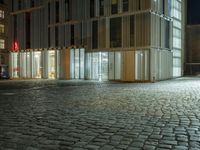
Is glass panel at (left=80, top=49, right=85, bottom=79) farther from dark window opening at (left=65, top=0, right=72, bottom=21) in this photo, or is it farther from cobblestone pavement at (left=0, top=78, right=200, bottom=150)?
cobblestone pavement at (left=0, top=78, right=200, bottom=150)

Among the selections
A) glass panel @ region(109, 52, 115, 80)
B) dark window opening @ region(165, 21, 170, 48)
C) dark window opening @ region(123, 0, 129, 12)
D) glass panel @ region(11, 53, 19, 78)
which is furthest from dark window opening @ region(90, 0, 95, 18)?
glass panel @ region(11, 53, 19, 78)

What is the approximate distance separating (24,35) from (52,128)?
31.8m

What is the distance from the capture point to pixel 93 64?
31.7m

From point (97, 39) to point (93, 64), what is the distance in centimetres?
246

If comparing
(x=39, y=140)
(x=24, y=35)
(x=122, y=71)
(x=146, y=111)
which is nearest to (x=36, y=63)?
(x=24, y=35)

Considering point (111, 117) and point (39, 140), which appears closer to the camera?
point (39, 140)

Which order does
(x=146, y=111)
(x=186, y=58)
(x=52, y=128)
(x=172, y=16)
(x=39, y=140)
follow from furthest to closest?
(x=186, y=58), (x=172, y=16), (x=146, y=111), (x=52, y=128), (x=39, y=140)

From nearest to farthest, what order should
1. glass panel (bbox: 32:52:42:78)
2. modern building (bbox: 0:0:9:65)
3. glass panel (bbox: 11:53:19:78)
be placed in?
glass panel (bbox: 32:52:42:78) < glass panel (bbox: 11:53:19:78) < modern building (bbox: 0:0:9:65)

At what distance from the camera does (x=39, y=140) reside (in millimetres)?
6234

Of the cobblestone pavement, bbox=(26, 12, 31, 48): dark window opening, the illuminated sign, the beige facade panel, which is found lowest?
the cobblestone pavement

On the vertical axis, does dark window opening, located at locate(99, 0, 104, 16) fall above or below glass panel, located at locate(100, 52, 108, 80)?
above

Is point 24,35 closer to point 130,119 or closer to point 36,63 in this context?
point 36,63

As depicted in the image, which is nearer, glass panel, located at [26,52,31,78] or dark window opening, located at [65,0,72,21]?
dark window opening, located at [65,0,72,21]

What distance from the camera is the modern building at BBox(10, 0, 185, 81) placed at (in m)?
28.3
